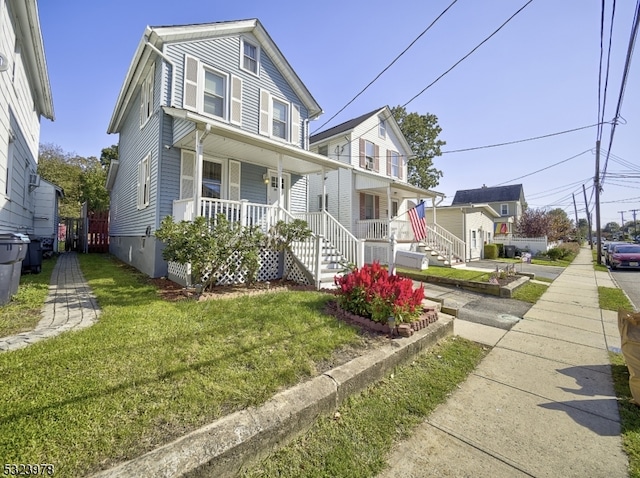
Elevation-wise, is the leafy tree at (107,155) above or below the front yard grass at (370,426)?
above

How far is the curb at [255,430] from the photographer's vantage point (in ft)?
5.60

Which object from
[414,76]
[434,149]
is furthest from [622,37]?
[434,149]

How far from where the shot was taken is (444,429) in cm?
260

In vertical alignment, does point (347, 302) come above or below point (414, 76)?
below

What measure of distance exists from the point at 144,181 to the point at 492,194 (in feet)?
149

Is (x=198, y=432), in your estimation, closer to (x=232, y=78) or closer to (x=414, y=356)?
(x=414, y=356)

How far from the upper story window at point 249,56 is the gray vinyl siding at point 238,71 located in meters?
0.16

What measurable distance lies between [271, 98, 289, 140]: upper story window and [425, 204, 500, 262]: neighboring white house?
11.1 m

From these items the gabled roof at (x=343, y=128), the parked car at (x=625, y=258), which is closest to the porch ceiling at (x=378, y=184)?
the gabled roof at (x=343, y=128)

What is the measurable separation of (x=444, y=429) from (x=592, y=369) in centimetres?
287

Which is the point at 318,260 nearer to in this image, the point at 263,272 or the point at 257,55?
the point at 263,272

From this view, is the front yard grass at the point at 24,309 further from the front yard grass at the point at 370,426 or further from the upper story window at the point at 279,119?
the upper story window at the point at 279,119

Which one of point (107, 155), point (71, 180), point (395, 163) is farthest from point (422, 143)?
point (107, 155)

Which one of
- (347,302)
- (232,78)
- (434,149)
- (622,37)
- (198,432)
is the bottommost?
(198,432)
